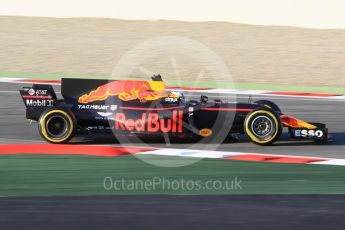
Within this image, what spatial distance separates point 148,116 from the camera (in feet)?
41.9

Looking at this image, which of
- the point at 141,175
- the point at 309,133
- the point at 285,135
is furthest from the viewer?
the point at 285,135

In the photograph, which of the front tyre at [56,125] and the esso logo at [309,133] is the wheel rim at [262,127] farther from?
the front tyre at [56,125]

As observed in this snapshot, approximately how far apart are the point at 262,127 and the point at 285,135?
145 cm

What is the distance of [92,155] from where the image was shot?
12031 mm

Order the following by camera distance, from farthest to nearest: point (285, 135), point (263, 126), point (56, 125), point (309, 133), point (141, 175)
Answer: point (285, 135) < point (309, 133) < point (56, 125) < point (263, 126) < point (141, 175)

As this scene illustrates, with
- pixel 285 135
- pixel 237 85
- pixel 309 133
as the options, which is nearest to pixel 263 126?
pixel 309 133

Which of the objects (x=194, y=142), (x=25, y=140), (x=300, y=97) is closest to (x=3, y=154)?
(x=25, y=140)

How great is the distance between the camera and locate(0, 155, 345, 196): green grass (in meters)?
9.43

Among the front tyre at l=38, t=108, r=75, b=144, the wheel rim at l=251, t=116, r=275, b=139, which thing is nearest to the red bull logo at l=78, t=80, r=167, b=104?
the front tyre at l=38, t=108, r=75, b=144

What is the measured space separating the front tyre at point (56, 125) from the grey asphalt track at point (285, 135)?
1.95 feet

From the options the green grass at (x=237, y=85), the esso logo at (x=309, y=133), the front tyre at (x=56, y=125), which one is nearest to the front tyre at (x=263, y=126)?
the esso logo at (x=309, y=133)

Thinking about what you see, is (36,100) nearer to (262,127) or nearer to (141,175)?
(141,175)
